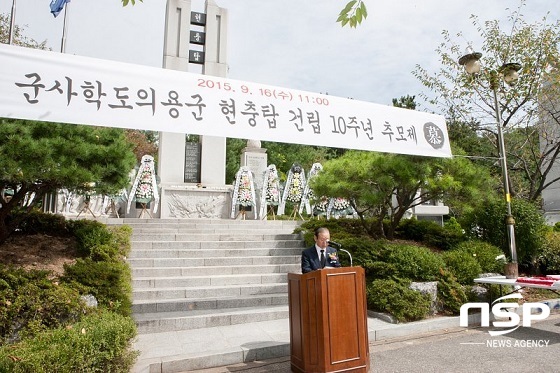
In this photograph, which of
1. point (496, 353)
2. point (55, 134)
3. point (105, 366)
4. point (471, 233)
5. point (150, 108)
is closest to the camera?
point (105, 366)

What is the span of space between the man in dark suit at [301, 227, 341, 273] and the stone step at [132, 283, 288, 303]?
8.76 ft

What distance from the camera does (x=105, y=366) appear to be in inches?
138

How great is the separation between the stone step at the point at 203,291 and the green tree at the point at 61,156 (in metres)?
1.83

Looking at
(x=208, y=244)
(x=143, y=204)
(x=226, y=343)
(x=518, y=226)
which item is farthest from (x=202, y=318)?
(x=143, y=204)

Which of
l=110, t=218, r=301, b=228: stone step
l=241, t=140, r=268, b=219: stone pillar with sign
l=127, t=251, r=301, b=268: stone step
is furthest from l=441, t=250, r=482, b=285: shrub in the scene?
l=241, t=140, r=268, b=219: stone pillar with sign

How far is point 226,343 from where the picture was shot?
15.8ft

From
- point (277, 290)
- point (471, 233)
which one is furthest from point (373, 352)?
point (471, 233)

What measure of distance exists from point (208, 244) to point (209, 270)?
1005 mm

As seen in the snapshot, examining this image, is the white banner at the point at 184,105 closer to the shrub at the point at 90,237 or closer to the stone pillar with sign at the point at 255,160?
the shrub at the point at 90,237

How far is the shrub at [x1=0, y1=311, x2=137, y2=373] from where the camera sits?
3.03m

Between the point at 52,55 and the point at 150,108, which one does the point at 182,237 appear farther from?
the point at 52,55

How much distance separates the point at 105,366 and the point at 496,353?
4319 millimetres

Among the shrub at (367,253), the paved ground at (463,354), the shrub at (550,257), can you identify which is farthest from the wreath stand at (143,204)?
the shrub at (550,257)

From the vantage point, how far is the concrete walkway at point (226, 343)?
4.22m
